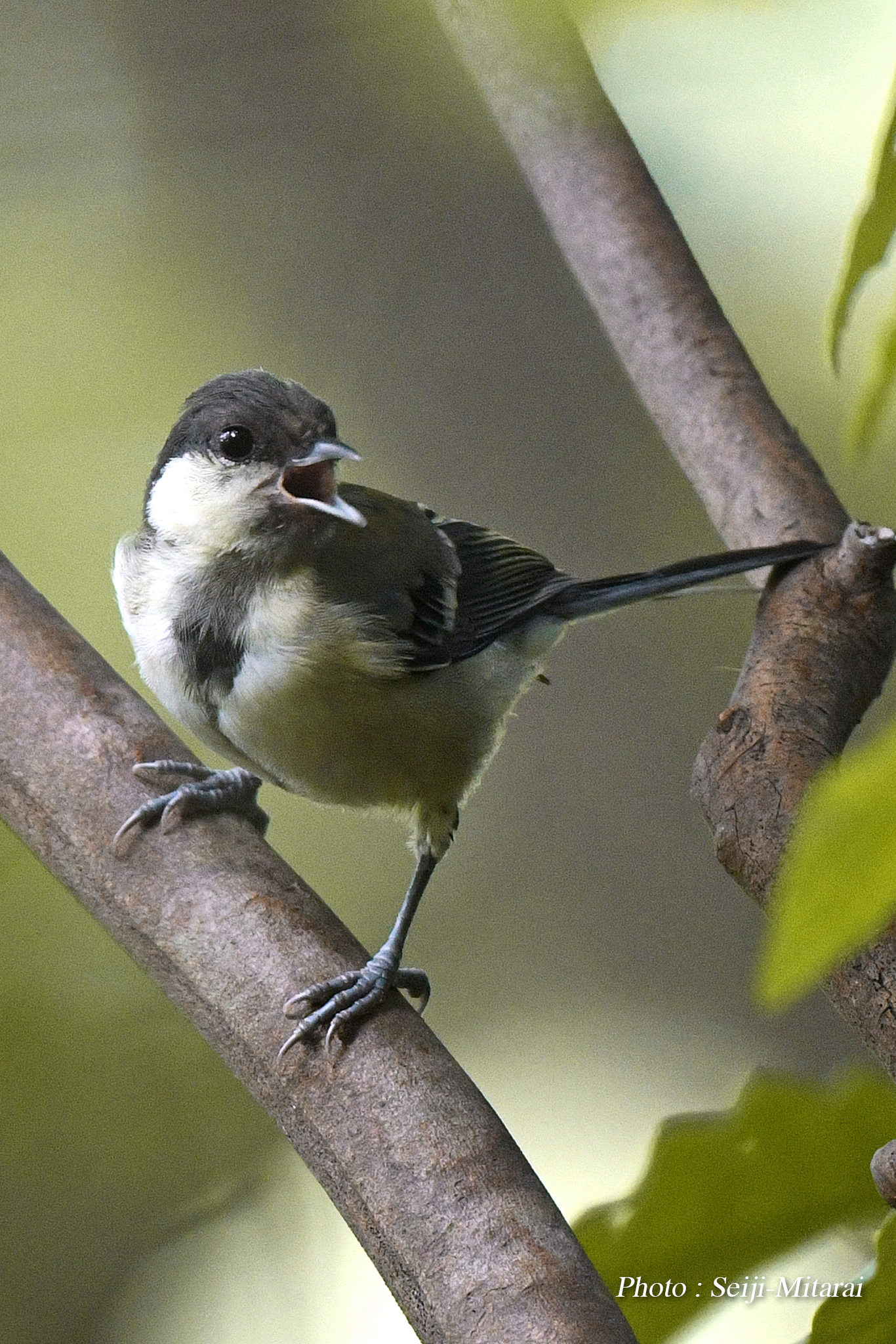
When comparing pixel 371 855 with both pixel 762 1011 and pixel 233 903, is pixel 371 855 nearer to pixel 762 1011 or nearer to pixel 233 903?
pixel 233 903

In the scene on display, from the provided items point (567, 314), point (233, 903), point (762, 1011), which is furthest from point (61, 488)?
point (762, 1011)

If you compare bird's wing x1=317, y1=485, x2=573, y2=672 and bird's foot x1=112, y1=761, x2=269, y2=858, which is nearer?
bird's foot x1=112, y1=761, x2=269, y2=858

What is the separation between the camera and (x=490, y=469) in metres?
2.33

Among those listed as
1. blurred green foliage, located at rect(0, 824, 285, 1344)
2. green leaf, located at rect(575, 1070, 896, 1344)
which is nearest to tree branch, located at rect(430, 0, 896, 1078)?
green leaf, located at rect(575, 1070, 896, 1344)

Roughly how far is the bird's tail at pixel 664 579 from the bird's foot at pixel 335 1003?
0.49 meters

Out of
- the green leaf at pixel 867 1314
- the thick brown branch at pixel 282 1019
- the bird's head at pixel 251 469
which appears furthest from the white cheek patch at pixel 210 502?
the green leaf at pixel 867 1314

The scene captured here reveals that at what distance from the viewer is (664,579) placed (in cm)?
128

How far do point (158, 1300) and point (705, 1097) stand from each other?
94cm

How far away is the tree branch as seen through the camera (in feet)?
2.82

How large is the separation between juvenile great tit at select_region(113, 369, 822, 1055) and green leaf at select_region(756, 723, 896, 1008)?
35.4 inches

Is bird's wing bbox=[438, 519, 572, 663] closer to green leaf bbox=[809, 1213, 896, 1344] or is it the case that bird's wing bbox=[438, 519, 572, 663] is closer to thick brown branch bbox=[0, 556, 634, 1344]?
thick brown branch bbox=[0, 556, 634, 1344]

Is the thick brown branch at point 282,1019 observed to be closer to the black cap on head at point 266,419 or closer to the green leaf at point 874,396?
the black cap on head at point 266,419

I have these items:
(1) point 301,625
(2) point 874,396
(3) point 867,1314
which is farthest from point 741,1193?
(1) point 301,625

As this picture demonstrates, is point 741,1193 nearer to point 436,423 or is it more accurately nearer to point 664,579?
point 664,579
